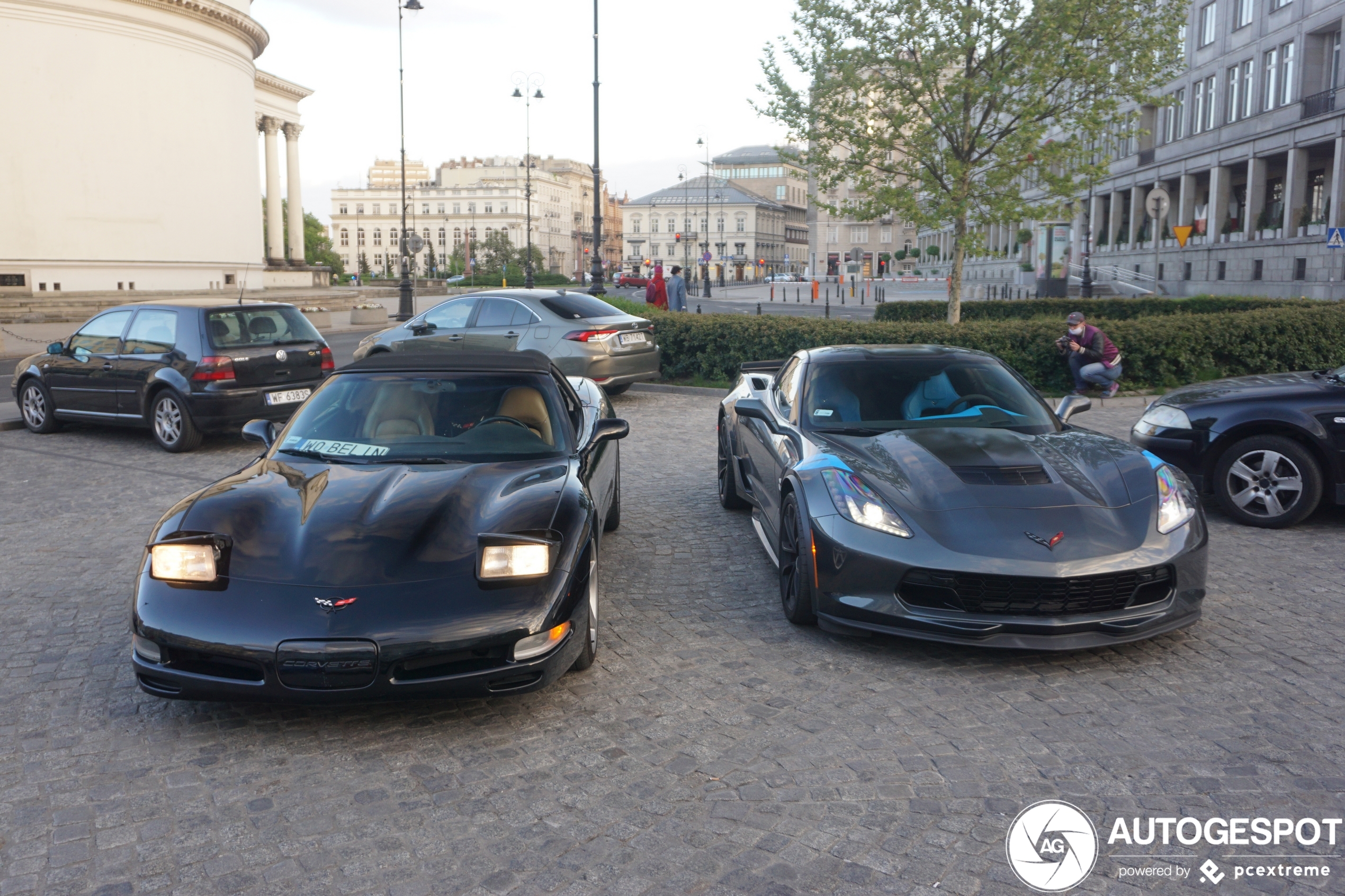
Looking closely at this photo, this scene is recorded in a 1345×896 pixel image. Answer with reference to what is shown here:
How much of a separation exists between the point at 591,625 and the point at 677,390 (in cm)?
1176

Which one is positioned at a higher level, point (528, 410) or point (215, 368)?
point (528, 410)

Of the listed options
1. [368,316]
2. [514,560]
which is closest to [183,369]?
[514,560]

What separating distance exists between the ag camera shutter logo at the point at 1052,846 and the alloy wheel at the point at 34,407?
1257 centimetres

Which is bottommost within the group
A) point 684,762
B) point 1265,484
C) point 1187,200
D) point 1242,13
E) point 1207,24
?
point 684,762

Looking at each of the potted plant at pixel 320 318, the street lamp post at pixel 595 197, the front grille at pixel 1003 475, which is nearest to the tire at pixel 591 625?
the front grille at pixel 1003 475

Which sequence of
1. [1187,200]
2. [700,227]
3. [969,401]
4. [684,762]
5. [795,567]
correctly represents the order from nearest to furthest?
[684,762]
[795,567]
[969,401]
[1187,200]
[700,227]

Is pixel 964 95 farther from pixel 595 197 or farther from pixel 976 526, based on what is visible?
pixel 976 526

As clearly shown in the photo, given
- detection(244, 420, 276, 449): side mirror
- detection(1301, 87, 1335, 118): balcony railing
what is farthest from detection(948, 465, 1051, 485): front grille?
detection(1301, 87, 1335, 118): balcony railing

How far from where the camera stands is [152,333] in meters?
11.4

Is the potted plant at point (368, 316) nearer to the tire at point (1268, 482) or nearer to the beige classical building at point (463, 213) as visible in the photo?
the tire at point (1268, 482)

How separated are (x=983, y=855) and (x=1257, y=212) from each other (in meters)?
51.3

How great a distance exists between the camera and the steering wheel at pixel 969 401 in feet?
19.9

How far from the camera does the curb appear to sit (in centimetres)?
1572

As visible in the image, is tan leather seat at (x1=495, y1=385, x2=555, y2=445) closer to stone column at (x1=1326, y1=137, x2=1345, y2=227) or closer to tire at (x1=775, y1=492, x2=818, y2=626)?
tire at (x1=775, y1=492, x2=818, y2=626)
